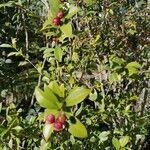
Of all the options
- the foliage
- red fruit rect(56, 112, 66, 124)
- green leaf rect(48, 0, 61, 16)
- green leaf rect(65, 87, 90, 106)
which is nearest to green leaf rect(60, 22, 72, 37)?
the foliage

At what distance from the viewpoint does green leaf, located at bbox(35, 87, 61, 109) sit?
Result: 1787 mm

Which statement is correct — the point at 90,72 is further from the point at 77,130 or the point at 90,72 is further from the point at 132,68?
the point at 77,130

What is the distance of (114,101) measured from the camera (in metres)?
3.34

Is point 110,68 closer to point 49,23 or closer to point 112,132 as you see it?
point 49,23

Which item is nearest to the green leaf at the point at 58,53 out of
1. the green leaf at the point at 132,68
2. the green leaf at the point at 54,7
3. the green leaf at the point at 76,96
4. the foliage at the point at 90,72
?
the foliage at the point at 90,72

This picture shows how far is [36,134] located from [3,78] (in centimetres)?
196

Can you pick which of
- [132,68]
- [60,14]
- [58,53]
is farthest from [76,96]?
[132,68]

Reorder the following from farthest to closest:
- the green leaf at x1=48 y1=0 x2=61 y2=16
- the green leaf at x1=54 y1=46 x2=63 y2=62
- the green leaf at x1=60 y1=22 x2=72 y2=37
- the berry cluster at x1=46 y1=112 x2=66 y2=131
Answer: the green leaf at x1=54 y1=46 x2=63 y2=62 → the green leaf at x1=48 y1=0 x2=61 y2=16 → the green leaf at x1=60 y1=22 x2=72 y2=37 → the berry cluster at x1=46 y1=112 x2=66 y2=131

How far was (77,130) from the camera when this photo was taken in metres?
1.83

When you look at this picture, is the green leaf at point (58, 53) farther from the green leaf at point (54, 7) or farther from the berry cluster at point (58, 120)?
the berry cluster at point (58, 120)

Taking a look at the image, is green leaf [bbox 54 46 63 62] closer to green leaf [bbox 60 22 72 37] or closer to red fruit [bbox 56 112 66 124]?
green leaf [bbox 60 22 72 37]

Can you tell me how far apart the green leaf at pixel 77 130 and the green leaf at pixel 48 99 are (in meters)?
0.11

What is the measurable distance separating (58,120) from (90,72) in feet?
5.99

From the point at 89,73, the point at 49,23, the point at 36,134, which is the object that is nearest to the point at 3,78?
the point at 89,73
